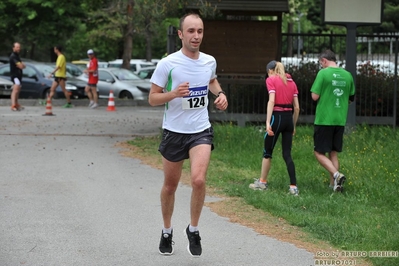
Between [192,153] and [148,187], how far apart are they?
4205 millimetres

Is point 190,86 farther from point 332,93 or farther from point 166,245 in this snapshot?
point 332,93

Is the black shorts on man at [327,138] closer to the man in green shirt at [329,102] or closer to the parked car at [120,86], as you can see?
the man in green shirt at [329,102]

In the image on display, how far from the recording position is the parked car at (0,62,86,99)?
29.6 metres

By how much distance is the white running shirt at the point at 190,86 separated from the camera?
7.22 meters

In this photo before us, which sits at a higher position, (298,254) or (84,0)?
(84,0)

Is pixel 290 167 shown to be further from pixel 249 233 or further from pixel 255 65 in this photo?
pixel 255 65

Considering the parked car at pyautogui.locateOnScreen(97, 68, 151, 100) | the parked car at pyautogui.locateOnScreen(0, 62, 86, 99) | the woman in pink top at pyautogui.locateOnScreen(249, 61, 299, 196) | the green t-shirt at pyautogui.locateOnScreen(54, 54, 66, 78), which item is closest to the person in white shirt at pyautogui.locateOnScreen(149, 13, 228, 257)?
the woman in pink top at pyautogui.locateOnScreen(249, 61, 299, 196)

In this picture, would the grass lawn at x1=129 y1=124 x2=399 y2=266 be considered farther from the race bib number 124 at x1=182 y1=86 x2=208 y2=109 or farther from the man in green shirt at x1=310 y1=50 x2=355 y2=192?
the race bib number 124 at x1=182 y1=86 x2=208 y2=109

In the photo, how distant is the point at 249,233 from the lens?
8508 mm

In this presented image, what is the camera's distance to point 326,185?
11469mm

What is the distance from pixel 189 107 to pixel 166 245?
1226mm

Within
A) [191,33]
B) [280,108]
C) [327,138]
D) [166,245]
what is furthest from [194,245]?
[327,138]

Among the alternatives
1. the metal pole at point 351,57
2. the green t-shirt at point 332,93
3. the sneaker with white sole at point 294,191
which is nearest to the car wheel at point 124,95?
the metal pole at point 351,57

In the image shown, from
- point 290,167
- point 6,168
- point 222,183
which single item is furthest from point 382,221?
point 6,168
